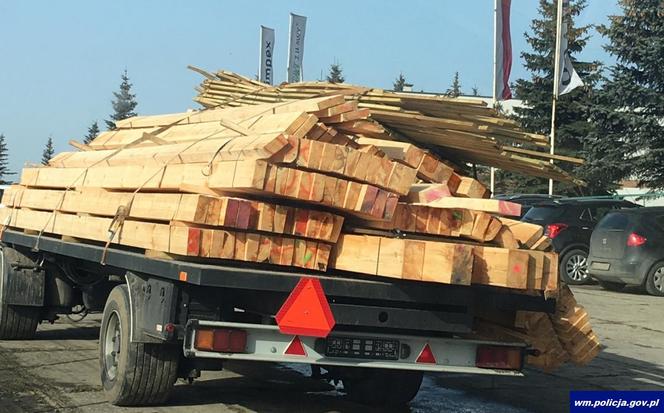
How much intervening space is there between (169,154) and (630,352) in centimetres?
659

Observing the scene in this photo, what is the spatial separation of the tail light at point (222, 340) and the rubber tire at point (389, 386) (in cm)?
195

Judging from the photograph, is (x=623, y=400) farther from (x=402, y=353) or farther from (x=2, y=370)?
(x=2, y=370)

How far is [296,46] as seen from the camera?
31.1 m

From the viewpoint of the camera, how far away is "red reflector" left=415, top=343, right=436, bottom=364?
5211 millimetres

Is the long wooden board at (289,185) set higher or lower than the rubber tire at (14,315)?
higher

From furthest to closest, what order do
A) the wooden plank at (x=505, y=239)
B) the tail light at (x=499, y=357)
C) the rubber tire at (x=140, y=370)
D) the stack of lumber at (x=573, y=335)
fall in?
the stack of lumber at (x=573, y=335)
the rubber tire at (x=140, y=370)
the tail light at (x=499, y=357)
the wooden plank at (x=505, y=239)

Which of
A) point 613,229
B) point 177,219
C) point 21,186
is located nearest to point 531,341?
point 177,219

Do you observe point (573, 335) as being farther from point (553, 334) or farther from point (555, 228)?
point (555, 228)

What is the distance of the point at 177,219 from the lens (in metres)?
5.03

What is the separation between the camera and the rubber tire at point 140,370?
5.65 metres

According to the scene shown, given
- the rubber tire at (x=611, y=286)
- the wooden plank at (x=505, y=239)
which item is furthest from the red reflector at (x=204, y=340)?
the rubber tire at (x=611, y=286)

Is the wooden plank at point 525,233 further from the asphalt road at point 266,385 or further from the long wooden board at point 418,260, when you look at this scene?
the asphalt road at point 266,385

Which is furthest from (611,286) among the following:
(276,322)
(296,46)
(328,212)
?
(296,46)

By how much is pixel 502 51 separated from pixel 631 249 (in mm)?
12896
